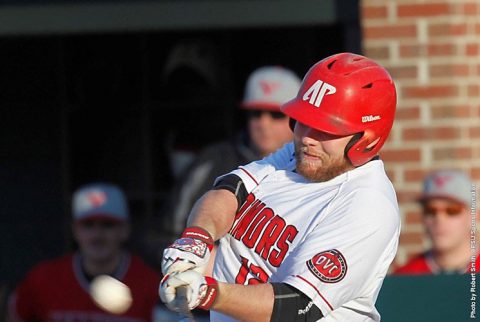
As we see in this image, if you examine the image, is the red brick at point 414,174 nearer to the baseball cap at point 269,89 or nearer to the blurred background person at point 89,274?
the baseball cap at point 269,89

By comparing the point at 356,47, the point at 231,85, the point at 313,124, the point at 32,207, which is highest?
the point at 313,124

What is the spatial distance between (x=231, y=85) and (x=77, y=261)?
2136 millimetres

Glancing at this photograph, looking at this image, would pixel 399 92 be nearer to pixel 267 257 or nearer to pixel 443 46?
pixel 443 46

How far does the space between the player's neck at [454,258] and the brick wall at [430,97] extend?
1.62 feet

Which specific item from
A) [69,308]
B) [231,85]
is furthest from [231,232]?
[231,85]

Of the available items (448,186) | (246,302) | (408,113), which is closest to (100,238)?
(408,113)

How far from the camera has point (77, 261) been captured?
20.7ft

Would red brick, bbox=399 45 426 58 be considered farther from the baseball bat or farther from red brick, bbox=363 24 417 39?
the baseball bat

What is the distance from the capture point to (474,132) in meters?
6.14

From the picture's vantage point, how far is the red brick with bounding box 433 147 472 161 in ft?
20.0

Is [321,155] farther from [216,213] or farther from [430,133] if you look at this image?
[430,133]

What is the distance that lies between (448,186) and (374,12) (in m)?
1.05

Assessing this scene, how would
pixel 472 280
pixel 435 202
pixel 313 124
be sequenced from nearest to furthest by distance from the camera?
pixel 313 124, pixel 472 280, pixel 435 202

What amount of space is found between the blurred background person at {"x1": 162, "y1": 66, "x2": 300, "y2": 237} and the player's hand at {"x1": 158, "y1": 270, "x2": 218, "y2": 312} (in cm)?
246
